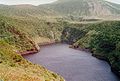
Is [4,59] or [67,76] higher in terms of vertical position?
[4,59]

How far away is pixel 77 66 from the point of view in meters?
154

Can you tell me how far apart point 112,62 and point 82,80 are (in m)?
29.2

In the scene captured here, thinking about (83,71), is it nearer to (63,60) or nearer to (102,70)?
(102,70)

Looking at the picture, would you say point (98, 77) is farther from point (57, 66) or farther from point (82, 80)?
point (57, 66)

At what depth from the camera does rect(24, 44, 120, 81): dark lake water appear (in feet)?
420

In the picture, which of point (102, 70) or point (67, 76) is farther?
point (102, 70)

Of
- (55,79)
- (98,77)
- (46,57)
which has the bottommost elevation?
(46,57)

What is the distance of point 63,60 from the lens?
574ft

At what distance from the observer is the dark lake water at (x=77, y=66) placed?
128 metres

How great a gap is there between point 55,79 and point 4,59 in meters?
25.7

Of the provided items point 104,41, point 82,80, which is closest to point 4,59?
point 82,80

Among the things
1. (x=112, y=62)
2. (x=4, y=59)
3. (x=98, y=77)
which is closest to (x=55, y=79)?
(x=4, y=59)

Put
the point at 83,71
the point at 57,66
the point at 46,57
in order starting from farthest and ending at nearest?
the point at 46,57 < the point at 57,66 < the point at 83,71

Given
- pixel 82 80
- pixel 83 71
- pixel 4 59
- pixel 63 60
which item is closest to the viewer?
pixel 4 59
